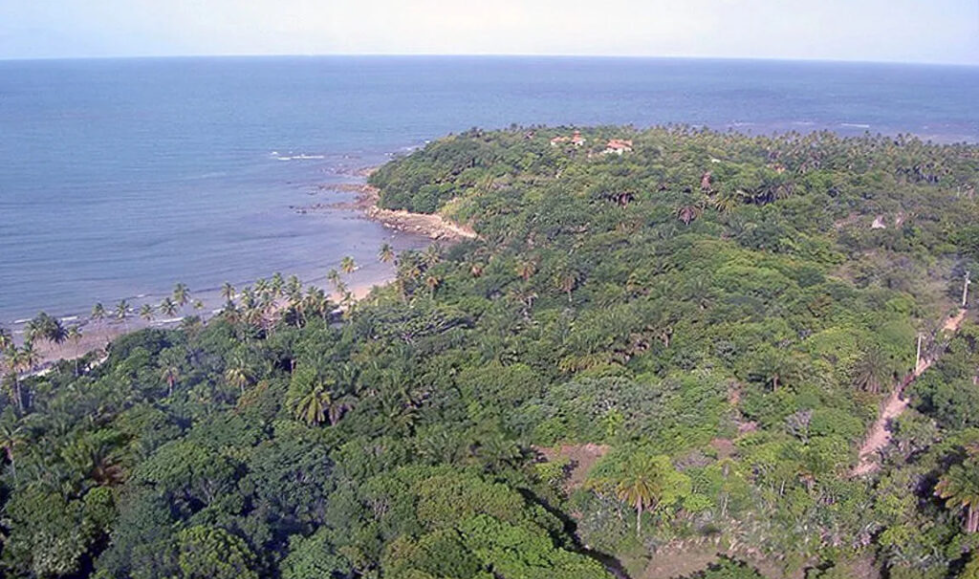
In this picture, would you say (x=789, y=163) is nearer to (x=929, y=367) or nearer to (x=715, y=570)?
(x=929, y=367)

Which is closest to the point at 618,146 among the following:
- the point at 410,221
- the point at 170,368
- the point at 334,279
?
the point at 410,221

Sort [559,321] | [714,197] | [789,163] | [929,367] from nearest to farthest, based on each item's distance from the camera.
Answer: [929,367] < [559,321] < [714,197] < [789,163]

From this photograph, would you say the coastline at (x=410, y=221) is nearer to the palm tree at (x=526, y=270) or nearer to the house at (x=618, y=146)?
the palm tree at (x=526, y=270)

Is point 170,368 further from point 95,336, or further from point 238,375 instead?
point 95,336

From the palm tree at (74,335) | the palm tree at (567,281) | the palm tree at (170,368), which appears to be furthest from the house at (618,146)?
the palm tree at (170,368)

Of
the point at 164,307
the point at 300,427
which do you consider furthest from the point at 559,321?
the point at 164,307

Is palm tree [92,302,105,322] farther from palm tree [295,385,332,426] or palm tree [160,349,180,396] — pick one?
palm tree [295,385,332,426]
